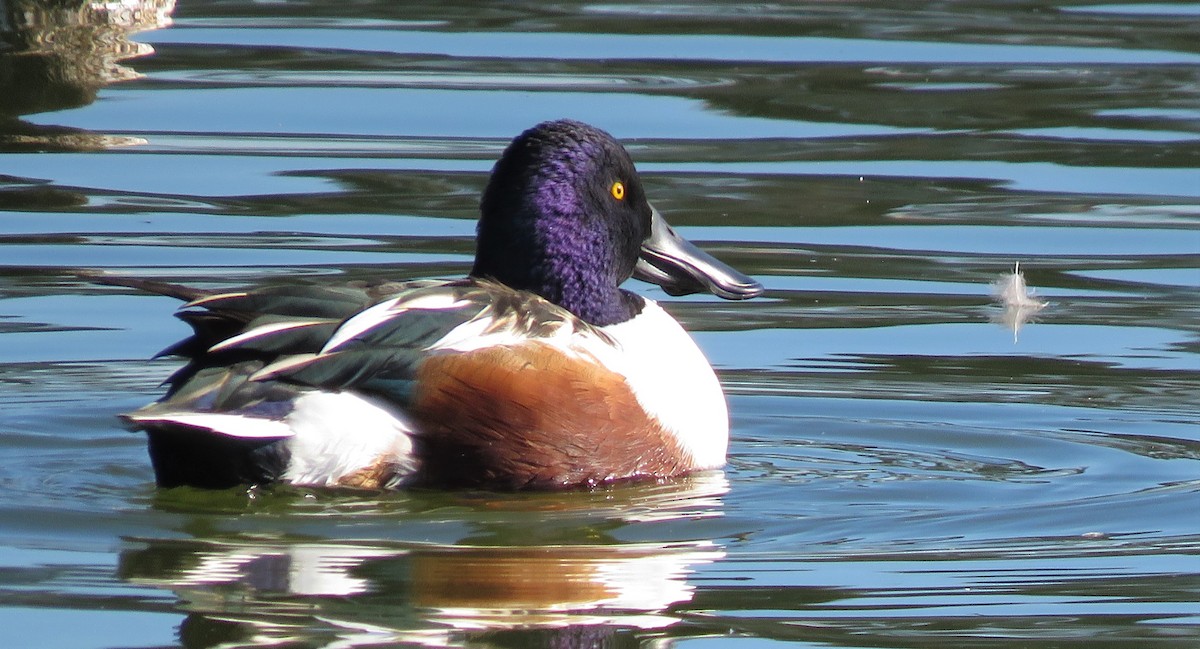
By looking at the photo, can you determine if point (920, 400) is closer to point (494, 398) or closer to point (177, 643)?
point (494, 398)

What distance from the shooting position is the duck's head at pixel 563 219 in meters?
6.42

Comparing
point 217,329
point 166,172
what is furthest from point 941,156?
point 217,329

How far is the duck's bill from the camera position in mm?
7055

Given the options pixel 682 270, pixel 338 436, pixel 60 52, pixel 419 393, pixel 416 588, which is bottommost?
pixel 416 588

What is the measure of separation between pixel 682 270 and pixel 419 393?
1436mm

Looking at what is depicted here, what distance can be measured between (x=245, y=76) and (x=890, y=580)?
725cm

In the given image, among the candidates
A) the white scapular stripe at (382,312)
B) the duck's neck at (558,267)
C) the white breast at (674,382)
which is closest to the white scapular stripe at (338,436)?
the white scapular stripe at (382,312)

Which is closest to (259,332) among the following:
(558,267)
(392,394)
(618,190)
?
(392,394)

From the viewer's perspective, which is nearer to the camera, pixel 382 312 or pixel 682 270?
pixel 382 312

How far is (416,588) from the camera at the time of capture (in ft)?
16.2

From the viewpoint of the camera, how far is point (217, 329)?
233 inches

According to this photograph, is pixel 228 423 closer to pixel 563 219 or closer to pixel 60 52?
pixel 563 219

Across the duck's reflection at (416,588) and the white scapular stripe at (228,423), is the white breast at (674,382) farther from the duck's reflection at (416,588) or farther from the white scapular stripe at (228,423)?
the white scapular stripe at (228,423)

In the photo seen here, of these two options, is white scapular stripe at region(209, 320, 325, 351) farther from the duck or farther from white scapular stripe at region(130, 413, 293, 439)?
white scapular stripe at region(130, 413, 293, 439)
